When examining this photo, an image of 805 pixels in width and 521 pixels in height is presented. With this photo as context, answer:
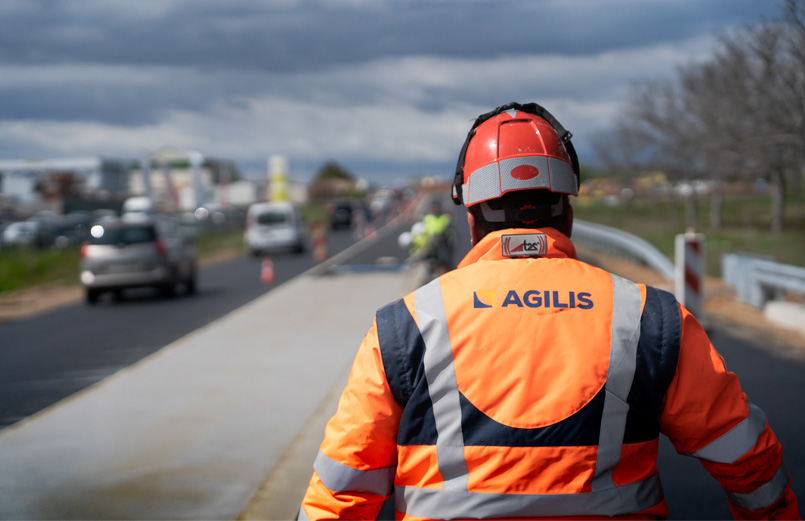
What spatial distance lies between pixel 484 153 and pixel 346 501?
3.04ft

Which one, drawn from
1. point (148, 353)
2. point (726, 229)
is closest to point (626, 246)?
point (148, 353)

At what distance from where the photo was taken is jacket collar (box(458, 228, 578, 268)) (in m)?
2.03

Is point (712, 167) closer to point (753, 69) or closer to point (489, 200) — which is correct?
point (753, 69)

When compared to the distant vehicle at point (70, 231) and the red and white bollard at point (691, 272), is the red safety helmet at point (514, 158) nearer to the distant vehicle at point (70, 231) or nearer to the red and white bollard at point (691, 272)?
the red and white bollard at point (691, 272)

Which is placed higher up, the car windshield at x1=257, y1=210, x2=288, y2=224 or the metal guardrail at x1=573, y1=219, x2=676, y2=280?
the car windshield at x1=257, y1=210, x2=288, y2=224

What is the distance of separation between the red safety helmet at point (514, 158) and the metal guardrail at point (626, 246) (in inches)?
557

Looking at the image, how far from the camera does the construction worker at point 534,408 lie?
1810 mm

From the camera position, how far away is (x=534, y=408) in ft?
5.91

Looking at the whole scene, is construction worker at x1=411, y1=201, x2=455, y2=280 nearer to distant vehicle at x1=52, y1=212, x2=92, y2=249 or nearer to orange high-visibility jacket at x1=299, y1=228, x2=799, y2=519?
orange high-visibility jacket at x1=299, y1=228, x2=799, y2=519

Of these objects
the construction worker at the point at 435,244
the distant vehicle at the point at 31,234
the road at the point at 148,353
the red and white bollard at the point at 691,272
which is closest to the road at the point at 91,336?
the road at the point at 148,353

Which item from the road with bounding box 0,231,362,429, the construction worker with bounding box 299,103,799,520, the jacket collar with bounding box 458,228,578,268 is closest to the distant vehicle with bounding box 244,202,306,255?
the road with bounding box 0,231,362,429

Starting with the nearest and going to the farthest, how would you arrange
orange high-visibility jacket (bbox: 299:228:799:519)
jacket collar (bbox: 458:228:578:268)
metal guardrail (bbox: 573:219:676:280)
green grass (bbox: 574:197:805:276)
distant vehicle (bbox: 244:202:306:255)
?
orange high-visibility jacket (bbox: 299:228:799:519)
jacket collar (bbox: 458:228:578:268)
metal guardrail (bbox: 573:219:676:280)
green grass (bbox: 574:197:805:276)
distant vehicle (bbox: 244:202:306:255)

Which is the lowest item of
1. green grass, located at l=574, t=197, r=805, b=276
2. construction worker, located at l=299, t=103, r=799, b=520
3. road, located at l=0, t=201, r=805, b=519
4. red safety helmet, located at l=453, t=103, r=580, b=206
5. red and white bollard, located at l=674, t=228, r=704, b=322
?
green grass, located at l=574, t=197, r=805, b=276

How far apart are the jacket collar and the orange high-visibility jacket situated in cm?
12
